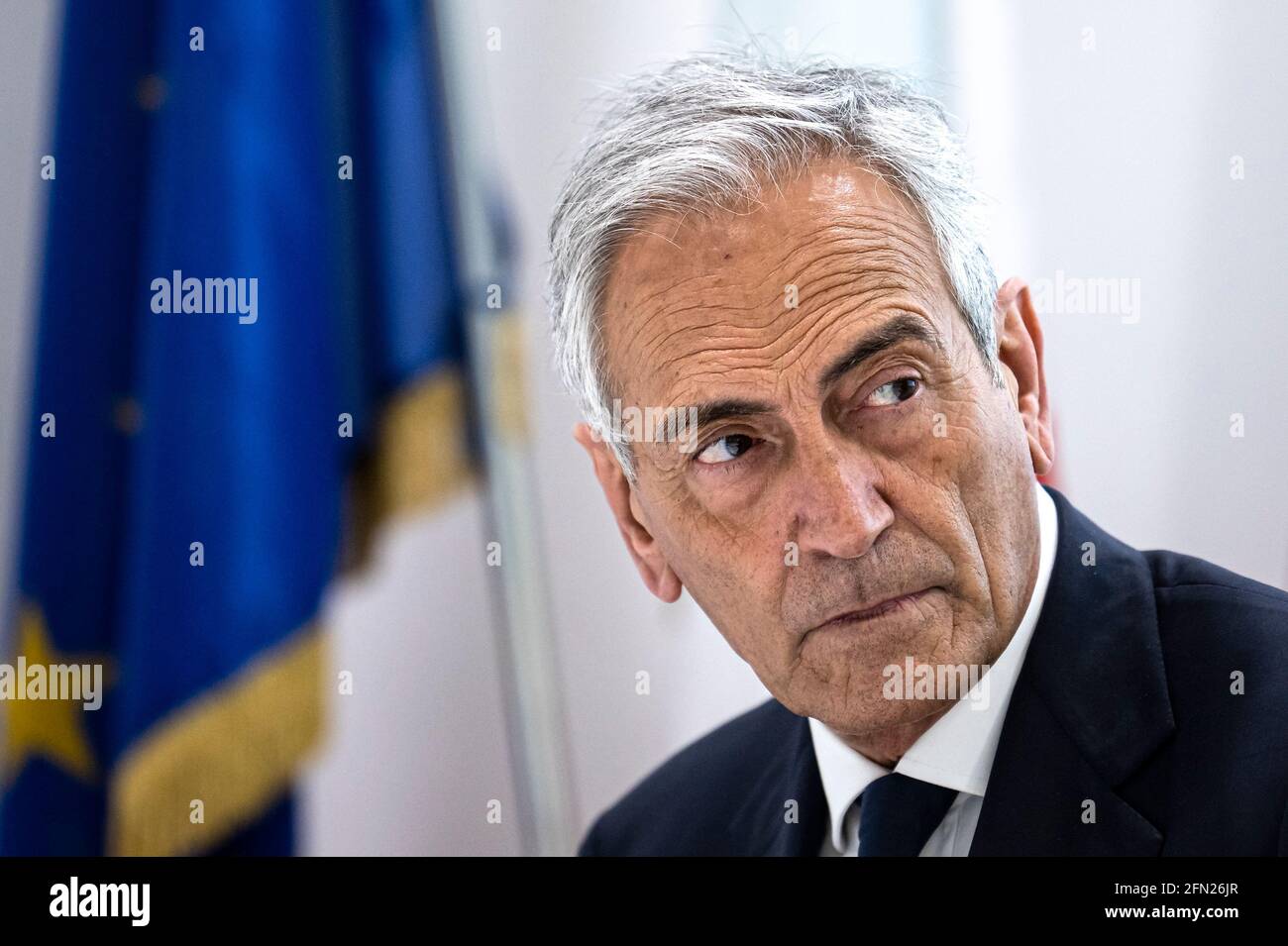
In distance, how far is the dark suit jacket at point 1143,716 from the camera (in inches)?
53.3

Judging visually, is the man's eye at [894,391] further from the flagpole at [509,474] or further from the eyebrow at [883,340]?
the flagpole at [509,474]

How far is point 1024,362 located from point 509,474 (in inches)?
35.9

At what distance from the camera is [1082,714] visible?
1.44 meters

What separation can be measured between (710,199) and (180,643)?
3.91 feet

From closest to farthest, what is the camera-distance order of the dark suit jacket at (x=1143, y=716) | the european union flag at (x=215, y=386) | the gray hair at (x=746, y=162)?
the dark suit jacket at (x=1143, y=716), the gray hair at (x=746, y=162), the european union flag at (x=215, y=386)

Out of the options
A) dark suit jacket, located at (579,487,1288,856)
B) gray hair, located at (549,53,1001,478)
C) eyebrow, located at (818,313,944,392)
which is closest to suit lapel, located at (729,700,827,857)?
dark suit jacket, located at (579,487,1288,856)

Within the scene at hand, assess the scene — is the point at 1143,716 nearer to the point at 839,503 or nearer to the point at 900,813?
the point at 900,813

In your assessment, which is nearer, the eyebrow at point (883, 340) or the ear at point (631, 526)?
the eyebrow at point (883, 340)

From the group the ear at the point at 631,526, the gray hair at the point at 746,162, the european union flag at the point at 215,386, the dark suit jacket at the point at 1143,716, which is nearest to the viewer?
the dark suit jacket at the point at 1143,716

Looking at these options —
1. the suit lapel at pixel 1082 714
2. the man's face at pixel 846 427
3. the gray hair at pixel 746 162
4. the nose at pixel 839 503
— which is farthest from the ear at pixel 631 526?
the suit lapel at pixel 1082 714

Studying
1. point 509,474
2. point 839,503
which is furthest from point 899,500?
point 509,474

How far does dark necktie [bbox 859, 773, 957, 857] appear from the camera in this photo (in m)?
1.53

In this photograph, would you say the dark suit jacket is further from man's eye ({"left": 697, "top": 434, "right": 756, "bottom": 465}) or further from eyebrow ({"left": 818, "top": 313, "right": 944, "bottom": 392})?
man's eye ({"left": 697, "top": 434, "right": 756, "bottom": 465})
